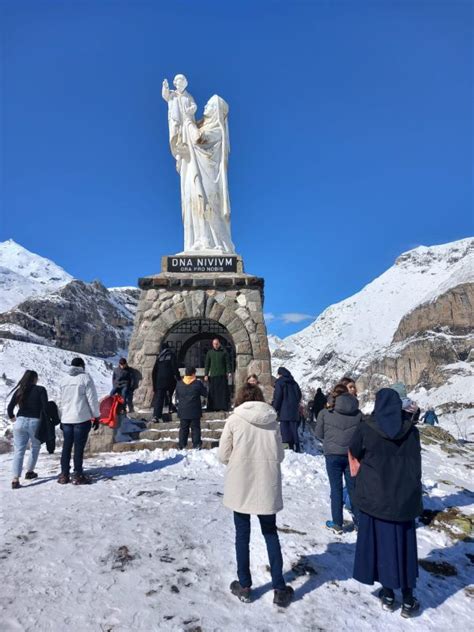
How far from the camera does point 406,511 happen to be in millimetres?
3496

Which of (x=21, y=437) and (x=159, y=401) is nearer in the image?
(x=21, y=437)

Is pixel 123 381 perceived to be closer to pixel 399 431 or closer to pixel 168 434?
pixel 168 434

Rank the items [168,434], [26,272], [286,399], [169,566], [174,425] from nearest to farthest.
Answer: [169,566], [286,399], [168,434], [174,425], [26,272]

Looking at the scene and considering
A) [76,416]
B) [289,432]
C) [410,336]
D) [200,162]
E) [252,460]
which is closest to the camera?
[252,460]

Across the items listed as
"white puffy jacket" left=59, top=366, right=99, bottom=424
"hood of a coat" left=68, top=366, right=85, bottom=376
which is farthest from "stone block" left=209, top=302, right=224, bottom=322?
"white puffy jacket" left=59, top=366, right=99, bottom=424

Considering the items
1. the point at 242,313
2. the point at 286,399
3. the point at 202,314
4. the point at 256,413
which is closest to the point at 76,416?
the point at 256,413

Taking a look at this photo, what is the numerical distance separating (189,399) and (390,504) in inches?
199

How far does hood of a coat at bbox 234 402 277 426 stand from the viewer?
3676mm

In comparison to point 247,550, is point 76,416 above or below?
above

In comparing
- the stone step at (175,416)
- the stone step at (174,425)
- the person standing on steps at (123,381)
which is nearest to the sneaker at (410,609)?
the stone step at (174,425)

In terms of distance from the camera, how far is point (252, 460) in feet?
11.9

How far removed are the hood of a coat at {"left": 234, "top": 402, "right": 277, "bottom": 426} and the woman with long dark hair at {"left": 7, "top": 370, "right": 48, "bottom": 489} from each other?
3.88 m

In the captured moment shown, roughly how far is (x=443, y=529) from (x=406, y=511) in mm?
2522

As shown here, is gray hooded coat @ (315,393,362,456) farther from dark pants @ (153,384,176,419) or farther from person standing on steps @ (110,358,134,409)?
person standing on steps @ (110,358,134,409)
